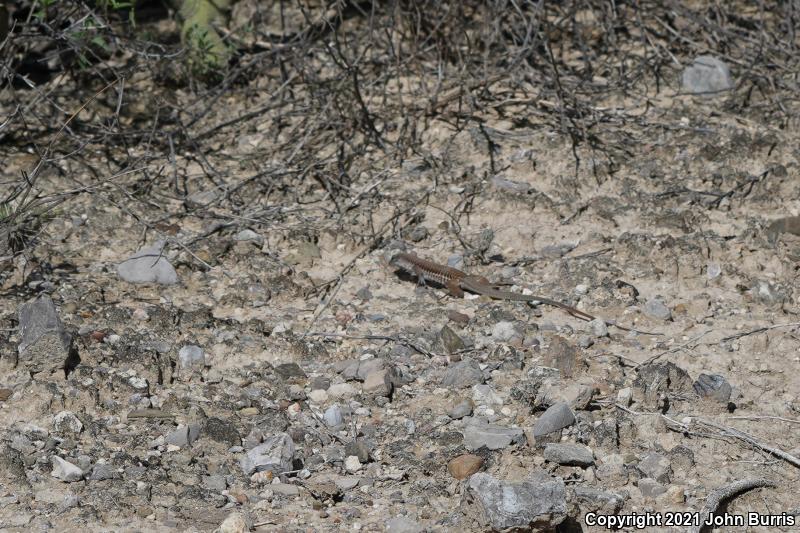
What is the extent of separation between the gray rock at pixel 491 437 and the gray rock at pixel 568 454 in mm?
113

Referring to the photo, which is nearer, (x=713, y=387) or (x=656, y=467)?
(x=656, y=467)

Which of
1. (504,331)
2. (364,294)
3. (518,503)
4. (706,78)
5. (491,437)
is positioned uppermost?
(518,503)

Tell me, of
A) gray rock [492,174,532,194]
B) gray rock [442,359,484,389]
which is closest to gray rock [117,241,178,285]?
gray rock [442,359,484,389]

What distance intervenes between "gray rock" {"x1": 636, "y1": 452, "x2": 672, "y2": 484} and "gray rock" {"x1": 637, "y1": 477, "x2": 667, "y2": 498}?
2 cm

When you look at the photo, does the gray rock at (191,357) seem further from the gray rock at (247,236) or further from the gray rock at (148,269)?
the gray rock at (247,236)

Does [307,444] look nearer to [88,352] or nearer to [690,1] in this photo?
[88,352]

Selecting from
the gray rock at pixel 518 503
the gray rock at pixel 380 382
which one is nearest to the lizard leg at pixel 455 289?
the gray rock at pixel 380 382

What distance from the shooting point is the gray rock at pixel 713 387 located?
159 inches

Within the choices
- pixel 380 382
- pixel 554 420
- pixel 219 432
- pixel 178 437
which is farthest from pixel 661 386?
pixel 178 437

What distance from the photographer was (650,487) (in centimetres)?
359

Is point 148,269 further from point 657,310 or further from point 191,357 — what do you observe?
point 657,310

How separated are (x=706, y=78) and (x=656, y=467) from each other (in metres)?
3.15

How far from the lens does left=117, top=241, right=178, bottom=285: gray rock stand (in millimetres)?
4793

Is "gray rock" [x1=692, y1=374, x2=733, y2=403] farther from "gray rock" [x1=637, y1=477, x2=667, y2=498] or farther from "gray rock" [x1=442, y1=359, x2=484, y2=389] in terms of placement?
"gray rock" [x1=442, y1=359, x2=484, y2=389]
